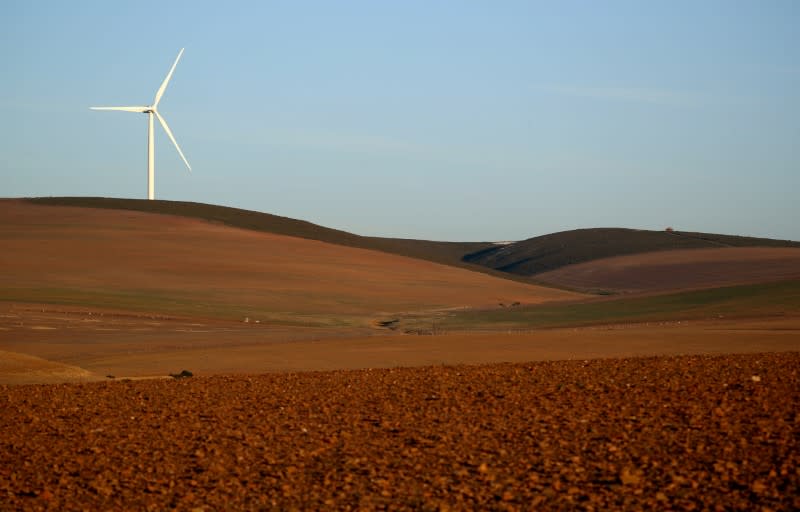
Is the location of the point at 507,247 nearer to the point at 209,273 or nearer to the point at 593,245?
the point at 593,245

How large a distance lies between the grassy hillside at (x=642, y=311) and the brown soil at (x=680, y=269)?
25.4 meters

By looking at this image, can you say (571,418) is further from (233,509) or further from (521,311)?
(521,311)

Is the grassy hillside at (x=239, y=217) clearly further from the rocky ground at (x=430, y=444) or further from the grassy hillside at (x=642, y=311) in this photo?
the rocky ground at (x=430, y=444)

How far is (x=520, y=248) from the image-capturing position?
534ft

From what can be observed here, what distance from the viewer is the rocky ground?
9.23 meters

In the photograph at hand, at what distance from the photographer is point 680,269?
318 ft

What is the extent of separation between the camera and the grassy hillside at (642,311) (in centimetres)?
4175

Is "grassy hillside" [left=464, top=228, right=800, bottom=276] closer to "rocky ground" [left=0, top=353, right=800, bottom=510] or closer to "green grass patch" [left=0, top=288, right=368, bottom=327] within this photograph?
"green grass patch" [left=0, top=288, right=368, bottom=327]

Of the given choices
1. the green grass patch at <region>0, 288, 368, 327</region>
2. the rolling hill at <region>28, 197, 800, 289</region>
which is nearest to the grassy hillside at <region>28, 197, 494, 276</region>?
the rolling hill at <region>28, 197, 800, 289</region>

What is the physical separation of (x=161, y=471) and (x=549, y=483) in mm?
4074

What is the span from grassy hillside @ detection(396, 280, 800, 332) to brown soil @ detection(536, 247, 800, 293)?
1000 inches

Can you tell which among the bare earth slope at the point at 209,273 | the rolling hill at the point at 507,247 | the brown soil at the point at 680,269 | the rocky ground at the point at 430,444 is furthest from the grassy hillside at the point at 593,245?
the rocky ground at the point at 430,444

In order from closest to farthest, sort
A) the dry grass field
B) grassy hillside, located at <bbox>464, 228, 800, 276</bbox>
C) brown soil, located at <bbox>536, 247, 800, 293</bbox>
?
the dry grass field → brown soil, located at <bbox>536, 247, 800, 293</bbox> → grassy hillside, located at <bbox>464, 228, 800, 276</bbox>

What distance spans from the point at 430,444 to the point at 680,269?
3521 inches
